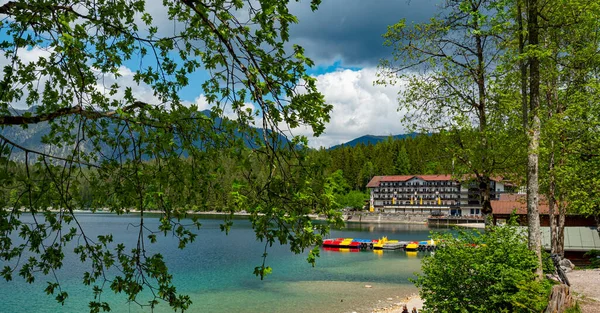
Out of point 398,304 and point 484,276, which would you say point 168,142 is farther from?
point 398,304

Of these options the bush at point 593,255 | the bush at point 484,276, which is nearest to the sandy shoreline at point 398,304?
the bush at point 593,255

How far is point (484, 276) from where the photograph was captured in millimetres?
11633

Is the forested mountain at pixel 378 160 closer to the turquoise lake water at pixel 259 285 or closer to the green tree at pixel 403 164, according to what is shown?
the green tree at pixel 403 164

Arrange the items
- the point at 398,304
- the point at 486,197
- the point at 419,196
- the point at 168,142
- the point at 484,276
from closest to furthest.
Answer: the point at 168,142 → the point at 484,276 → the point at 486,197 → the point at 398,304 → the point at 419,196

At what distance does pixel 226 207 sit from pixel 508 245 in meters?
9.67

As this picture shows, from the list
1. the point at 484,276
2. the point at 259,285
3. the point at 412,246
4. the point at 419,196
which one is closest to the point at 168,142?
the point at 484,276

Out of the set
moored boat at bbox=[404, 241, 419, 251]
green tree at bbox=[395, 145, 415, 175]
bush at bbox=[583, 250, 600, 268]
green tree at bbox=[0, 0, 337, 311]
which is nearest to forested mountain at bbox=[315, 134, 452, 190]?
green tree at bbox=[395, 145, 415, 175]

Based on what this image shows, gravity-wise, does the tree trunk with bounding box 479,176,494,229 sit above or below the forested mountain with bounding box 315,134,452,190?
below

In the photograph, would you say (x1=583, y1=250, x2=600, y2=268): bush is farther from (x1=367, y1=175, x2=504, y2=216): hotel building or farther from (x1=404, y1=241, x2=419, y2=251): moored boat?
(x1=367, y1=175, x2=504, y2=216): hotel building

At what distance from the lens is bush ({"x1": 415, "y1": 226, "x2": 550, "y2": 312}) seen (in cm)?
1093

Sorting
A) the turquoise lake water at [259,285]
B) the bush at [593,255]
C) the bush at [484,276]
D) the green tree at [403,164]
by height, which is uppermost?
the green tree at [403,164]

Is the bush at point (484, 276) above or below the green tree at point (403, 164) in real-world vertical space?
below

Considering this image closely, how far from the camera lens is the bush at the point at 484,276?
430 inches

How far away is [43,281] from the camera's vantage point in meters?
35.0
